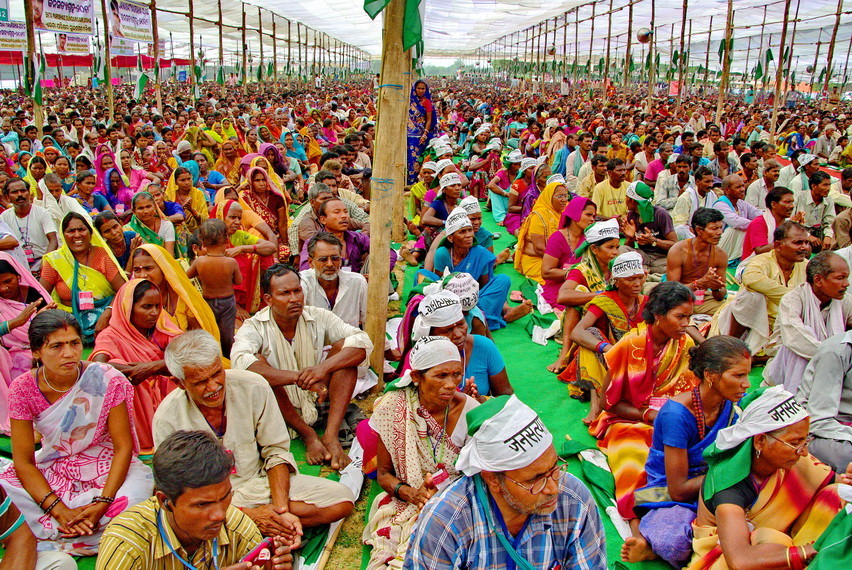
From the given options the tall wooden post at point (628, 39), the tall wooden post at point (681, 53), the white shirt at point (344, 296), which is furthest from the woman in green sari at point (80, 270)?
the tall wooden post at point (681, 53)

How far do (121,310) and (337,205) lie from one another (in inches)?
79.6

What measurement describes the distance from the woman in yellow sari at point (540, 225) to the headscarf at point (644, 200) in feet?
2.31

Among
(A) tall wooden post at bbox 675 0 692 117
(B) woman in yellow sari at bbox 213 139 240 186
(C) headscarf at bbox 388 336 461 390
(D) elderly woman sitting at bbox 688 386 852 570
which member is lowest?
(D) elderly woman sitting at bbox 688 386 852 570

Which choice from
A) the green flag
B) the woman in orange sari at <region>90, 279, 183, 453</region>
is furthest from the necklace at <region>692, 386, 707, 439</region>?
the woman in orange sari at <region>90, 279, 183, 453</region>

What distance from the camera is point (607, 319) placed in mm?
4340

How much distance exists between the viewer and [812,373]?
3318 mm

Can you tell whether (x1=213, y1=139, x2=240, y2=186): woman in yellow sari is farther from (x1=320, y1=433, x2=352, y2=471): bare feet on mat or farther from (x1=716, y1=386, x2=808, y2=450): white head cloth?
(x1=716, y1=386, x2=808, y2=450): white head cloth

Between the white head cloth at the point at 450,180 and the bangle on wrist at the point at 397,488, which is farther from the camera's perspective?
the white head cloth at the point at 450,180

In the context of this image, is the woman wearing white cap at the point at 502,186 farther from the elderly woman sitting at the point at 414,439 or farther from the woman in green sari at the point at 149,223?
the elderly woman sitting at the point at 414,439

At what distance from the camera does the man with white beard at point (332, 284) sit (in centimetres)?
432

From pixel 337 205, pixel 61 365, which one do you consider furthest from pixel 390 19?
pixel 61 365

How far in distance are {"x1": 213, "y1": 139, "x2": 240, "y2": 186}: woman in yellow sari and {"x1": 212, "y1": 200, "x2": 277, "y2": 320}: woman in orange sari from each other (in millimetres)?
3530

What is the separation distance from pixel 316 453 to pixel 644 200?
4.51 meters

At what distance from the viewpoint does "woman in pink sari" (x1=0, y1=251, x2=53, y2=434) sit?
410 centimetres
